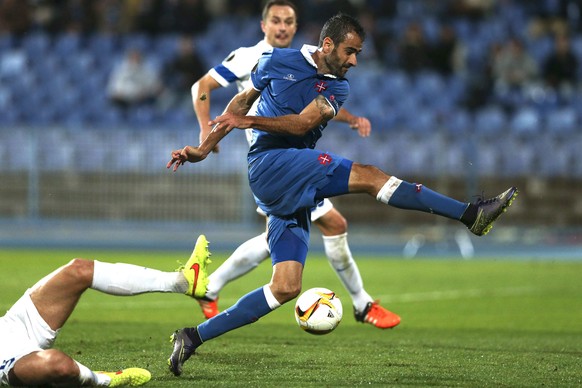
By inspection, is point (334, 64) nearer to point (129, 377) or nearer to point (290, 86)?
point (290, 86)

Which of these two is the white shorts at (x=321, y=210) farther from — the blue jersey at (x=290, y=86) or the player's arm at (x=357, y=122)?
the blue jersey at (x=290, y=86)

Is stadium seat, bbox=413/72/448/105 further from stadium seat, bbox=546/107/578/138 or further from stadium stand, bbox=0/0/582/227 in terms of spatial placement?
stadium seat, bbox=546/107/578/138

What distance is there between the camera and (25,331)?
627cm

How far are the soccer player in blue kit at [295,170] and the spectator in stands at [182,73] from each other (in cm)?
1372

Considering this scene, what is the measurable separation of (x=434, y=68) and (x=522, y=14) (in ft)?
7.67

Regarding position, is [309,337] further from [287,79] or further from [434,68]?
[434,68]

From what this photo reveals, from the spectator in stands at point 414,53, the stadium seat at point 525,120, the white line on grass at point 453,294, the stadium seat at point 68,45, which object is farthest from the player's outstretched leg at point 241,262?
the stadium seat at point 68,45

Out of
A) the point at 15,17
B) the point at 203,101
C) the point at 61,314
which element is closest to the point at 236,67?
the point at 203,101


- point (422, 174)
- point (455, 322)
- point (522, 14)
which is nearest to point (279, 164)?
point (455, 322)

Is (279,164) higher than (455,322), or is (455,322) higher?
(279,164)

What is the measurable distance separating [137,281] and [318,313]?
1.42m

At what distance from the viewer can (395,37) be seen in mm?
22359

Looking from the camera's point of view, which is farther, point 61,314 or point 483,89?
point 483,89

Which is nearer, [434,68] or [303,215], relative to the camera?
[303,215]
